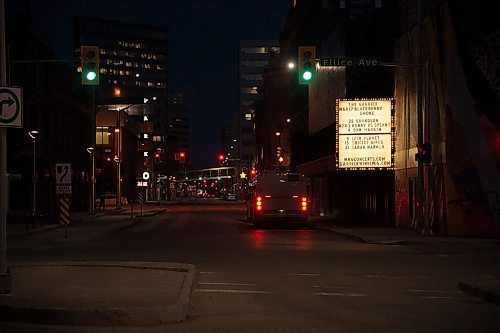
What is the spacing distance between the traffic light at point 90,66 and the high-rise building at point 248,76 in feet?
514

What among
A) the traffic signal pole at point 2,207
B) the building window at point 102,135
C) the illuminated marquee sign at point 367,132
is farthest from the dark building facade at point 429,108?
the building window at point 102,135

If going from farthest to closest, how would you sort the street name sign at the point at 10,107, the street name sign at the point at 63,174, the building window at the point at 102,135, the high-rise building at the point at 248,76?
the high-rise building at the point at 248,76, the building window at the point at 102,135, the street name sign at the point at 63,174, the street name sign at the point at 10,107

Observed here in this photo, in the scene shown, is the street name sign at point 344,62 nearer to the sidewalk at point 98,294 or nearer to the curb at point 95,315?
the sidewalk at point 98,294

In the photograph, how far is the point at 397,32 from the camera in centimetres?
3353

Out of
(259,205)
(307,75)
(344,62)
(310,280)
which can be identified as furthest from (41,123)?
(310,280)

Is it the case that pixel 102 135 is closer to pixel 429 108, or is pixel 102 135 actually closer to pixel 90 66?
pixel 429 108

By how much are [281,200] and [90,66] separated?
15.6m

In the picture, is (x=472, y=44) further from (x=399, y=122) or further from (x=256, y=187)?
(x=256, y=187)

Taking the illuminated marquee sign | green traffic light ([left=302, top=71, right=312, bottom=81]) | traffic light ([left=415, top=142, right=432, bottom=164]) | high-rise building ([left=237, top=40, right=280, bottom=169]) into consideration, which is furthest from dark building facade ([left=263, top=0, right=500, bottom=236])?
high-rise building ([left=237, top=40, right=280, bottom=169])

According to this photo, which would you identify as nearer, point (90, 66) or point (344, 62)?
point (90, 66)

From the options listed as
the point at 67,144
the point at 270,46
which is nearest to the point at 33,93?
the point at 67,144

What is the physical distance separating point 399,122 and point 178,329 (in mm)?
25016

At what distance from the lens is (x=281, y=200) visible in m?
35.6

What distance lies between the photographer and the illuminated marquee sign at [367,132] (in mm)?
33531
